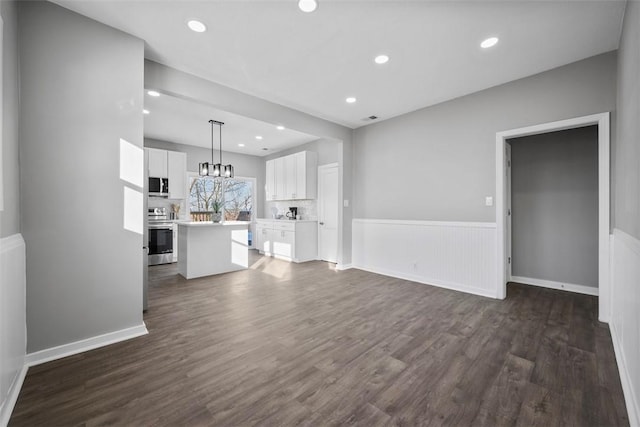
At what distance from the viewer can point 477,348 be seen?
2.25 m

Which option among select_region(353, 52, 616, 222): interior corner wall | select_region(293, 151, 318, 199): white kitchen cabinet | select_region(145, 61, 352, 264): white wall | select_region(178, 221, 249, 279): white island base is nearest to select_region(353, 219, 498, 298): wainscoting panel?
select_region(353, 52, 616, 222): interior corner wall

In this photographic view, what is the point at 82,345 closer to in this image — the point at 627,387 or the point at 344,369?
the point at 344,369

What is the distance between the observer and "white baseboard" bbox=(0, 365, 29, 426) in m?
1.45

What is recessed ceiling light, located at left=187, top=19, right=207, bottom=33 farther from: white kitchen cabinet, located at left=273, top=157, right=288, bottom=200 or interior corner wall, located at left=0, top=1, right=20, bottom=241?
white kitchen cabinet, located at left=273, top=157, right=288, bottom=200

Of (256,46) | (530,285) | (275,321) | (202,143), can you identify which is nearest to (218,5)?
(256,46)

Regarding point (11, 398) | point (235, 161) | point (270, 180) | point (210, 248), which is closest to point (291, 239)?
point (210, 248)

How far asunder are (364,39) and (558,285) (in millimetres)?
4266

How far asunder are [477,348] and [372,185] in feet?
10.7

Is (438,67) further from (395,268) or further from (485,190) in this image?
(395,268)

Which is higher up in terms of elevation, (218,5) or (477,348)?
(218,5)

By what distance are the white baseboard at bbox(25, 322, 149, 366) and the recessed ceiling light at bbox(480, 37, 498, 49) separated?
416 cm

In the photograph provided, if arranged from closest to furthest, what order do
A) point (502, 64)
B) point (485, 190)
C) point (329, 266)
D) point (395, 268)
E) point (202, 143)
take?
point (502, 64) → point (485, 190) → point (395, 268) → point (329, 266) → point (202, 143)

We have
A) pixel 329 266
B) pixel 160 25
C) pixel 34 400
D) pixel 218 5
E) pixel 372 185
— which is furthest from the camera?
pixel 329 266

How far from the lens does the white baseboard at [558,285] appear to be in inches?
144
